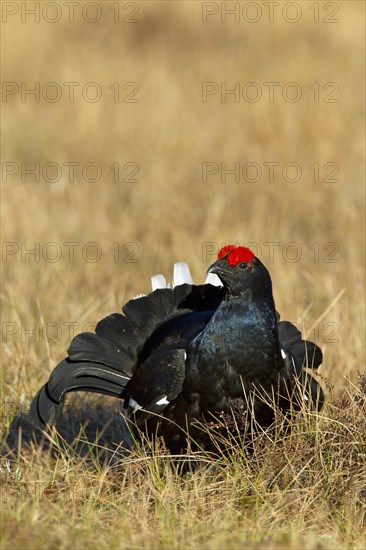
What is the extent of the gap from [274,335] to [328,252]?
312 centimetres

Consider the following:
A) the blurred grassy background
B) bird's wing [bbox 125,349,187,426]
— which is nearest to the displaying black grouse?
bird's wing [bbox 125,349,187,426]

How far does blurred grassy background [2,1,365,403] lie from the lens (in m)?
5.66

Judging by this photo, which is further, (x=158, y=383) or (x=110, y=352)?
(x=110, y=352)

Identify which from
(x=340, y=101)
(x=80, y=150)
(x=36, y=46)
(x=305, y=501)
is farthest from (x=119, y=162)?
(x=305, y=501)

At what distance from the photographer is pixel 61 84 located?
9500 mm

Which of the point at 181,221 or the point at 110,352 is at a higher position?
the point at 181,221

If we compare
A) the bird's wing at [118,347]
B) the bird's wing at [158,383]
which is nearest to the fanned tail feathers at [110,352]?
the bird's wing at [118,347]

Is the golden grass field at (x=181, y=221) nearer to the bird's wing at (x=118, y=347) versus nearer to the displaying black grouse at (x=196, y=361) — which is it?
the displaying black grouse at (x=196, y=361)

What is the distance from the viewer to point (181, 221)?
275 inches

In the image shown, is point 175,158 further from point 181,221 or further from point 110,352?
point 110,352

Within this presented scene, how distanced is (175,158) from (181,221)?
4.28ft

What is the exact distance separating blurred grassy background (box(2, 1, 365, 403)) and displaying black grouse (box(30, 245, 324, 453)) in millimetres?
586

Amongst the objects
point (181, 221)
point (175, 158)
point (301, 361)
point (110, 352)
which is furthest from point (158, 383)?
point (175, 158)

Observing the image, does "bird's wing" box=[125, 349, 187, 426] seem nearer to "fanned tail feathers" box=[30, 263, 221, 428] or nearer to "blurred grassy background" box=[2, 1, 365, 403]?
"fanned tail feathers" box=[30, 263, 221, 428]
